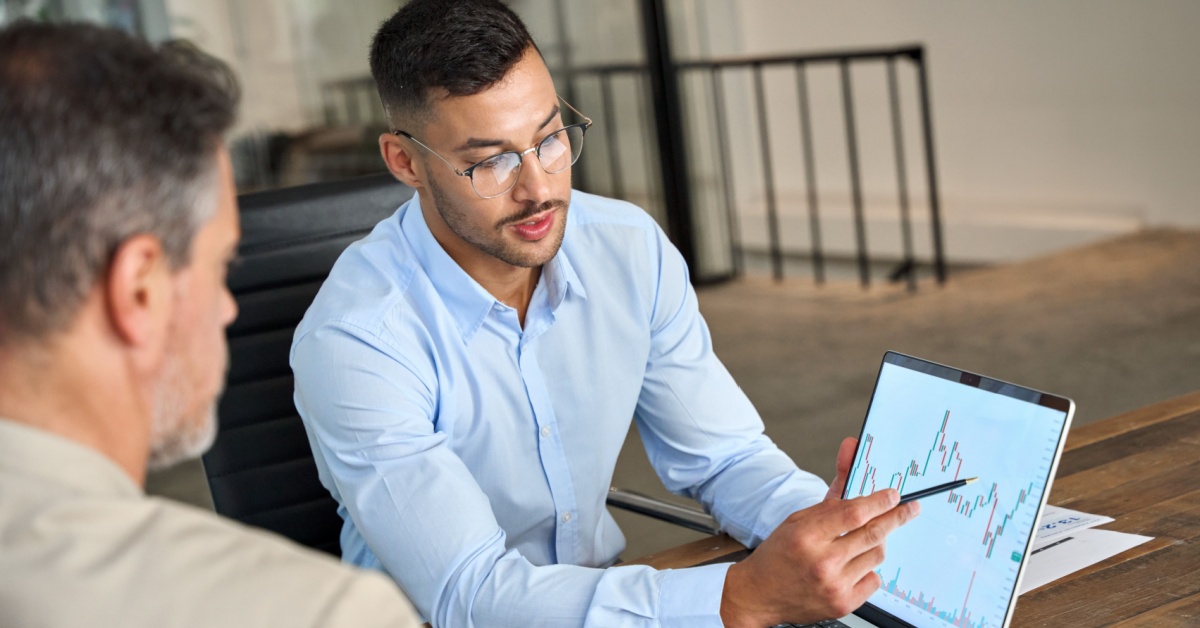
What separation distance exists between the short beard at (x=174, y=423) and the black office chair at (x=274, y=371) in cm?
87

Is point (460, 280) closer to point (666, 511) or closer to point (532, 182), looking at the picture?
point (532, 182)

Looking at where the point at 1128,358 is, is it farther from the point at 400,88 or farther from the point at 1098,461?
the point at 400,88

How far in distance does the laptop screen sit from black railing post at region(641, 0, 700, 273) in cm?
377

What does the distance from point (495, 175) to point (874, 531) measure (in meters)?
0.61

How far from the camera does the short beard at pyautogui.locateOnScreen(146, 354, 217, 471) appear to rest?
2.19 ft

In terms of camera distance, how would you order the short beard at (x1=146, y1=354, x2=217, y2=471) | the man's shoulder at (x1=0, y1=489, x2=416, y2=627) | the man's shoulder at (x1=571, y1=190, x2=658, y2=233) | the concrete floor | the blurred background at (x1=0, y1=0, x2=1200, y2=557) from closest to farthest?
the man's shoulder at (x1=0, y1=489, x2=416, y2=627), the short beard at (x1=146, y1=354, x2=217, y2=471), the man's shoulder at (x1=571, y1=190, x2=658, y2=233), the concrete floor, the blurred background at (x1=0, y1=0, x2=1200, y2=557)

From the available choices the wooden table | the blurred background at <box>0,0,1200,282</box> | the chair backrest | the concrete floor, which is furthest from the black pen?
the blurred background at <box>0,0,1200,282</box>

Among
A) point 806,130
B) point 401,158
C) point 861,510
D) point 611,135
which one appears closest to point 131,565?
point 861,510

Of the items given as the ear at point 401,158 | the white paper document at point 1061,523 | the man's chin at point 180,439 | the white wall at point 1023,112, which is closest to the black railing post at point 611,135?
the white wall at point 1023,112

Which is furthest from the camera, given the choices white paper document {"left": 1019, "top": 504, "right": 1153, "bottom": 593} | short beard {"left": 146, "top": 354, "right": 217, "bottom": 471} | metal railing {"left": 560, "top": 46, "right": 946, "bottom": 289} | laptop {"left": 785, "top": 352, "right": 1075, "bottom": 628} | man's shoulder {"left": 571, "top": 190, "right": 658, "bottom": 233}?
metal railing {"left": 560, "top": 46, "right": 946, "bottom": 289}

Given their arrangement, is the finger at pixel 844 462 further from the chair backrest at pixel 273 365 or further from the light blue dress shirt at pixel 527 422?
the chair backrest at pixel 273 365

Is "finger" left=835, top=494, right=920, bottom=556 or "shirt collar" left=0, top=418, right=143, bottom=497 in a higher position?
"shirt collar" left=0, top=418, right=143, bottom=497

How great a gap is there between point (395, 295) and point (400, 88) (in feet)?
0.83

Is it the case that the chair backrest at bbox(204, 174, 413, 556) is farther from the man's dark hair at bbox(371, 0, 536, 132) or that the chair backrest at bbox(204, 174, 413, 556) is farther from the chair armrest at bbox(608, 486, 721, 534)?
the chair armrest at bbox(608, 486, 721, 534)
